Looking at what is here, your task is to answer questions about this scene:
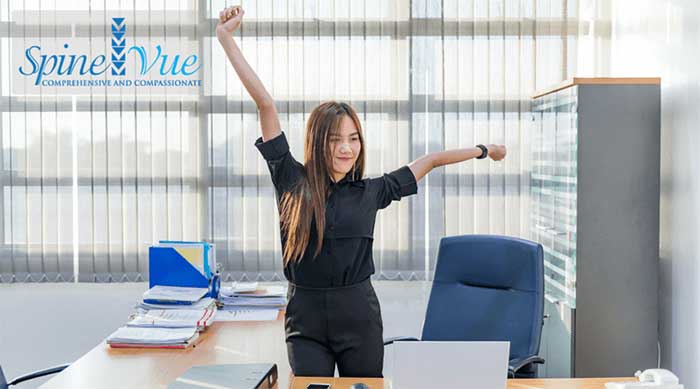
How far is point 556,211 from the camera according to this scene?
379 centimetres

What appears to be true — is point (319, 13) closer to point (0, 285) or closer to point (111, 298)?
point (111, 298)

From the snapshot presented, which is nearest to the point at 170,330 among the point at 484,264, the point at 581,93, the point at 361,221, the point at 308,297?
the point at 308,297

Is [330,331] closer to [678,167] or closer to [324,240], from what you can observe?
[324,240]

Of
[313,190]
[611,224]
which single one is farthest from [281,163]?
[611,224]

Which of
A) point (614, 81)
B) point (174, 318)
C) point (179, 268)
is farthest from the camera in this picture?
point (614, 81)

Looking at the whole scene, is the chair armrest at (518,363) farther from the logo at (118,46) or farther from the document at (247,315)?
the logo at (118,46)

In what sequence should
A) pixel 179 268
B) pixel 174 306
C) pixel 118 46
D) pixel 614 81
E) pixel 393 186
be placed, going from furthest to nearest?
1. pixel 118 46
2. pixel 614 81
3. pixel 179 268
4. pixel 174 306
5. pixel 393 186

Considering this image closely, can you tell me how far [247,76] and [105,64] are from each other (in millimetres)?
2092

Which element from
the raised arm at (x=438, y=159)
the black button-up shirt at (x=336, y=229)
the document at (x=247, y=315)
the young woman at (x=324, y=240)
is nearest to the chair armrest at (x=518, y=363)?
the young woman at (x=324, y=240)

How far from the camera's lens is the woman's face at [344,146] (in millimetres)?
2434

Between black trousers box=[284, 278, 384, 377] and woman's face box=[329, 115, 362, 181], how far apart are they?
39cm

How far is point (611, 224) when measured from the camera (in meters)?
3.54

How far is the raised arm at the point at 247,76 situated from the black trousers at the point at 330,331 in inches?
21.0

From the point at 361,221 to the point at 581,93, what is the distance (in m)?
1.56
